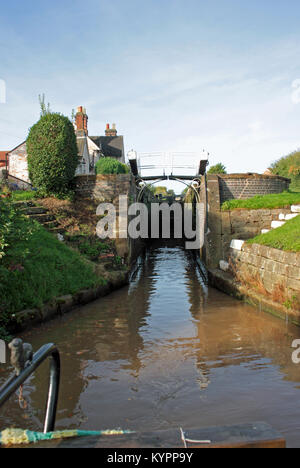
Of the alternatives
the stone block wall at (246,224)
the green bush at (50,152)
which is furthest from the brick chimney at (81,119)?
the stone block wall at (246,224)

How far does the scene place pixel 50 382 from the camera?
8.04 feet

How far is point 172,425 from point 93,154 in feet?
124

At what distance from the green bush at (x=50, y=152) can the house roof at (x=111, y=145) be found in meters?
32.2

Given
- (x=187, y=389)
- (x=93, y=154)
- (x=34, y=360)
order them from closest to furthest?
(x=34, y=360) → (x=187, y=389) → (x=93, y=154)

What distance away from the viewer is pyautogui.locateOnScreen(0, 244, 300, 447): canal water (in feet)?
14.0

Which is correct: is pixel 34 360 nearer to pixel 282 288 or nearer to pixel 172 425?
pixel 172 425

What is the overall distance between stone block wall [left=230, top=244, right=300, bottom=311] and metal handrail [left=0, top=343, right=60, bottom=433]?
6203mm

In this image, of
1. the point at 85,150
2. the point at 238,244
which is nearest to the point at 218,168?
the point at 85,150

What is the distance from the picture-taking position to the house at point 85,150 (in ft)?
107

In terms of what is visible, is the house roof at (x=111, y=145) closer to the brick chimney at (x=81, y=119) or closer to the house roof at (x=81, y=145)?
the brick chimney at (x=81, y=119)

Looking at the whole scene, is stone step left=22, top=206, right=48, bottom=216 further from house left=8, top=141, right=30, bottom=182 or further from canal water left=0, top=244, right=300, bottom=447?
house left=8, top=141, right=30, bottom=182

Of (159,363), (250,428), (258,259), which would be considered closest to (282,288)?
(258,259)

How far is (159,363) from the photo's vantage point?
5.90 metres

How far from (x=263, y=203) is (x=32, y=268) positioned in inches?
398
